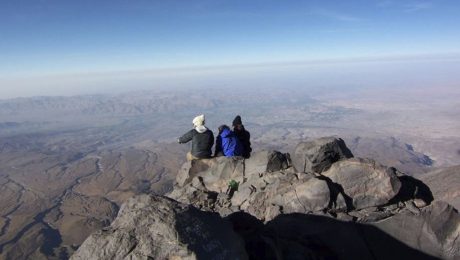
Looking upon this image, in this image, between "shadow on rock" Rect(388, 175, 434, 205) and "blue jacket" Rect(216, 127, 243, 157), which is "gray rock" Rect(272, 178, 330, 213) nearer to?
"shadow on rock" Rect(388, 175, 434, 205)

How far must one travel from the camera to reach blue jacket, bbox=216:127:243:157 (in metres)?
23.4

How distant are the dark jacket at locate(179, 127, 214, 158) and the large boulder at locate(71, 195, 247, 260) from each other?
1429cm

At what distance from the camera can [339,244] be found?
1153cm

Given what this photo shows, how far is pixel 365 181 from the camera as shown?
49.3ft

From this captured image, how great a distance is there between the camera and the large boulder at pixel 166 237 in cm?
789

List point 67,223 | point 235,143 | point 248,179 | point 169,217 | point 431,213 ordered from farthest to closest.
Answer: point 67,223, point 235,143, point 248,179, point 431,213, point 169,217

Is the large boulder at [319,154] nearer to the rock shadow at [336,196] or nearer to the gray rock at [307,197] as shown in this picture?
the rock shadow at [336,196]

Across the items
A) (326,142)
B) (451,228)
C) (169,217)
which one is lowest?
(451,228)

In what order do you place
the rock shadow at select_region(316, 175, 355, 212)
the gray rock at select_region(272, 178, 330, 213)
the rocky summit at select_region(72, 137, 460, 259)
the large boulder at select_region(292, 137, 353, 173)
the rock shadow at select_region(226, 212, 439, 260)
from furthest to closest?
the large boulder at select_region(292, 137, 353, 173)
the rock shadow at select_region(316, 175, 355, 212)
the gray rock at select_region(272, 178, 330, 213)
the rock shadow at select_region(226, 212, 439, 260)
the rocky summit at select_region(72, 137, 460, 259)

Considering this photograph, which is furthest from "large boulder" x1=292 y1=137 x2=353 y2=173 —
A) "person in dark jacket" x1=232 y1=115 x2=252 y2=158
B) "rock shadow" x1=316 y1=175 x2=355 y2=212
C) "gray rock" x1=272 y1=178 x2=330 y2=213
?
"person in dark jacket" x1=232 y1=115 x2=252 y2=158

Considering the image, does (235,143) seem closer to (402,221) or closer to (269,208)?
(269,208)

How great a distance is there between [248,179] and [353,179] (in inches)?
234

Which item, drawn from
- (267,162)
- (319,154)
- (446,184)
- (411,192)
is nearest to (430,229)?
(411,192)

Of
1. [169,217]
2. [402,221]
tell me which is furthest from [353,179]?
[169,217]
